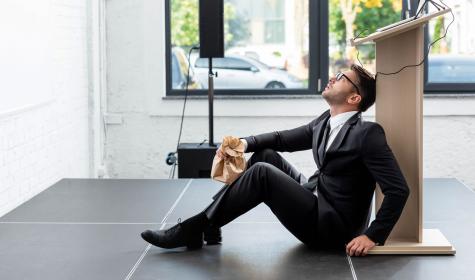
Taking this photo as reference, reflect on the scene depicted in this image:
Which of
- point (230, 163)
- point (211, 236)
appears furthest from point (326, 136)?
point (211, 236)

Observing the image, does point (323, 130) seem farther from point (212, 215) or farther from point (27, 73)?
point (27, 73)

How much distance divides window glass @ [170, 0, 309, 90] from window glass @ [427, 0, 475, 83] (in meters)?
1.03

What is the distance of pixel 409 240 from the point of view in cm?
369

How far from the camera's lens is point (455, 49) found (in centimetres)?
692

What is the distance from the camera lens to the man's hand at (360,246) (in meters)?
3.51

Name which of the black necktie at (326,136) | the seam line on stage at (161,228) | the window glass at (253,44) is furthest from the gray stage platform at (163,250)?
the window glass at (253,44)

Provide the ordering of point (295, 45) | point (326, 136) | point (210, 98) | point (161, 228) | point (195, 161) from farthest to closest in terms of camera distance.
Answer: point (295, 45) → point (210, 98) → point (195, 161) → point (161, 228) → point (326, 136)

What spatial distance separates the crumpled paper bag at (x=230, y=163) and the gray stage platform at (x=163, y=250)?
13.2 inches

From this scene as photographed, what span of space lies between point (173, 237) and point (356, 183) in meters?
0.80

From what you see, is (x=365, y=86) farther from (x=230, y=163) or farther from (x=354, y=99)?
(x=230, y=163)

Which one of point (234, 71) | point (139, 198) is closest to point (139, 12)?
point (234, 71)

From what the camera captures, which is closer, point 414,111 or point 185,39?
point 414,111

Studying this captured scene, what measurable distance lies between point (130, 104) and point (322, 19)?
170 centimetres

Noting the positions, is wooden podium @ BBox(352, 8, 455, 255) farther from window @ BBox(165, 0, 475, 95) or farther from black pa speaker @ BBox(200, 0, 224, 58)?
window @ BBox(165, 0, 475, 95)
